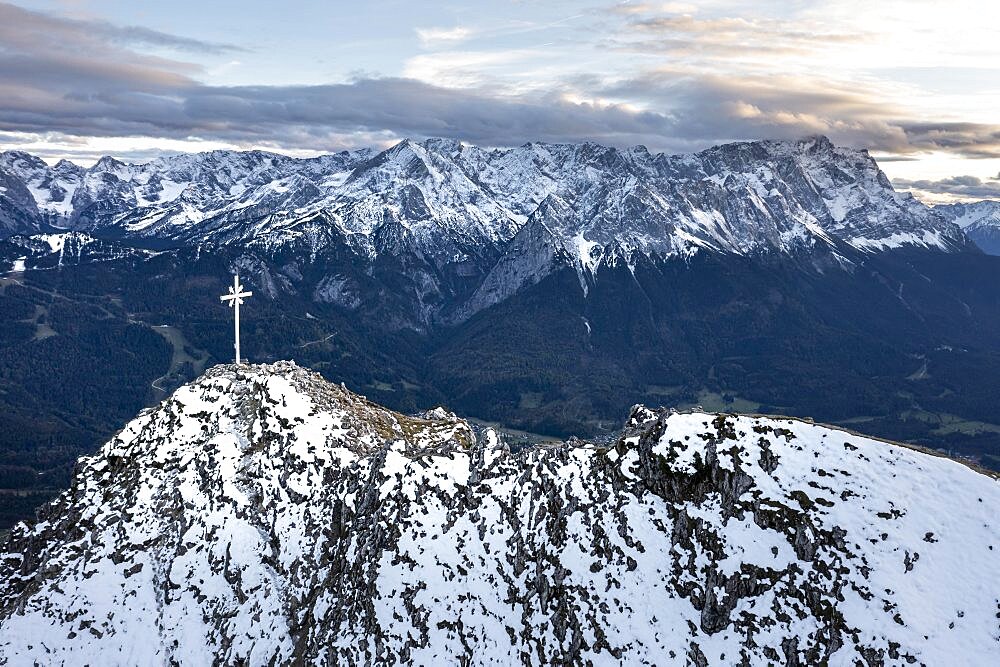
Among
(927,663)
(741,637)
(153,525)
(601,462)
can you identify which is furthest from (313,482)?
(927,663)

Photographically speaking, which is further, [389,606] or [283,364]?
[283,364]

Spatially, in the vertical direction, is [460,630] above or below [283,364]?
below

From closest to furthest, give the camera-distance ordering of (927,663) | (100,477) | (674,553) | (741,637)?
(927,663) < (741,637) < (674,553) < (100,477)

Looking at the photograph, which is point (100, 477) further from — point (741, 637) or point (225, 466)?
point (741, 637)

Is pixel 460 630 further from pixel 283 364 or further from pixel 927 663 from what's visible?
pixel 283 364

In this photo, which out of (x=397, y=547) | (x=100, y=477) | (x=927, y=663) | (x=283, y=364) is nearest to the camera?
(x=927, y=663)

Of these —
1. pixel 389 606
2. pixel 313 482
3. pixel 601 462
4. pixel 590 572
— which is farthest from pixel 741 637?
pixel 313 482

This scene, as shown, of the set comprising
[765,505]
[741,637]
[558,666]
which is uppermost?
[765,505]
